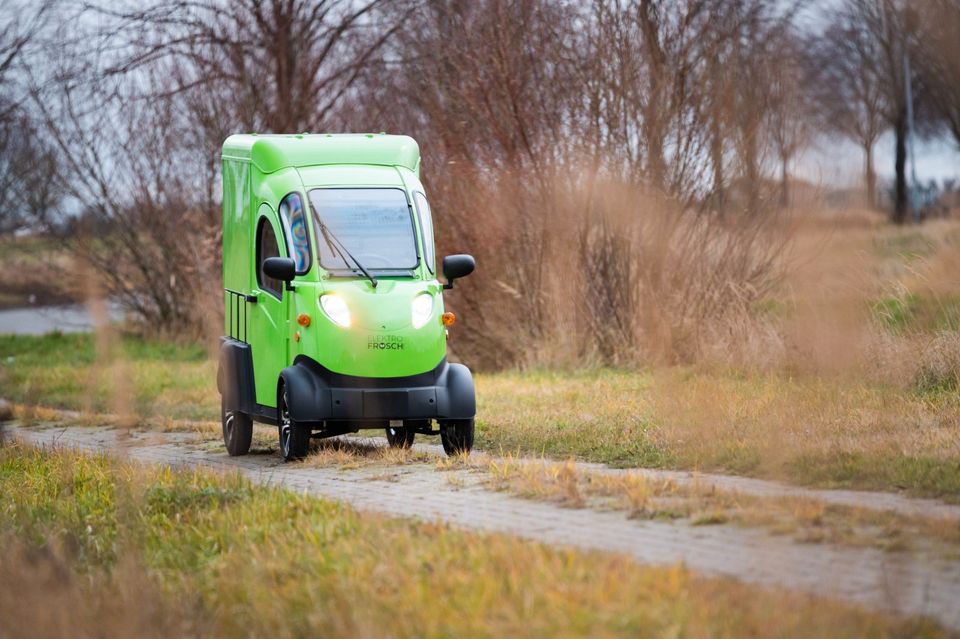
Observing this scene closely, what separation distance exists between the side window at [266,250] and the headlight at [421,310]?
4.09 ft

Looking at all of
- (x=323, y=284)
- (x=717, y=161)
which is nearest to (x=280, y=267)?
(x=323, y=284)

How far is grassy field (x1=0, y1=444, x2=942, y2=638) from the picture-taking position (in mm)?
6012

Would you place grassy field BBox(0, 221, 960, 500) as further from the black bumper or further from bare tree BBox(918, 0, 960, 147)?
bare tree BBox(918, 0, 960, 147)

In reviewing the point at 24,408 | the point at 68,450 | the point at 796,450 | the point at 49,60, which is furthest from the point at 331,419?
the point at 49,60

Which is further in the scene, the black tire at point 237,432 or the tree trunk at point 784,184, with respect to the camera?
the tree trunk at point 784,184

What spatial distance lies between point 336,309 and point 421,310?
67 centimetres

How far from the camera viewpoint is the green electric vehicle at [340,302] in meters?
11.4

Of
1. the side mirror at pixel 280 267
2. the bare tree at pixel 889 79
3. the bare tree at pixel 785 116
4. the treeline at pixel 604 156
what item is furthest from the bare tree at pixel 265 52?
the bare tree at pixel 889 79

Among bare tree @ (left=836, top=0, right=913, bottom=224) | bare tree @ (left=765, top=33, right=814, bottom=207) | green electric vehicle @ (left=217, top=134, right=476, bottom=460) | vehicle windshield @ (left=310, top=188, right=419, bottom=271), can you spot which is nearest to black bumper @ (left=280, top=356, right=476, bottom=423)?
green electric vehicle @ (left=217, top=134, right=476, bottom=460)

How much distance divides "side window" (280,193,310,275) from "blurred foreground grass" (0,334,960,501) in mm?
1878

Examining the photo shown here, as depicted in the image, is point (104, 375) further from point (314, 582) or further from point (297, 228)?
point (314, 582)

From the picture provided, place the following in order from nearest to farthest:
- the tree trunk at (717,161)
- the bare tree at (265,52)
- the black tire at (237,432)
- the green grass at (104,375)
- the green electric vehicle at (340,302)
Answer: the green electric vehicle at (340,302) < the black tire at (237,432) < the tree trunk at (717,161) < the green grass at (104,375) < the bare tree at (265,52)

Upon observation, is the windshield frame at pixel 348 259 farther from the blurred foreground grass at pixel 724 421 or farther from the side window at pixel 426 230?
the blurred foreground grass at pixel 724 421

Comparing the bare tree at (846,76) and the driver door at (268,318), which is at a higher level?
the bare tree at (846,76)
